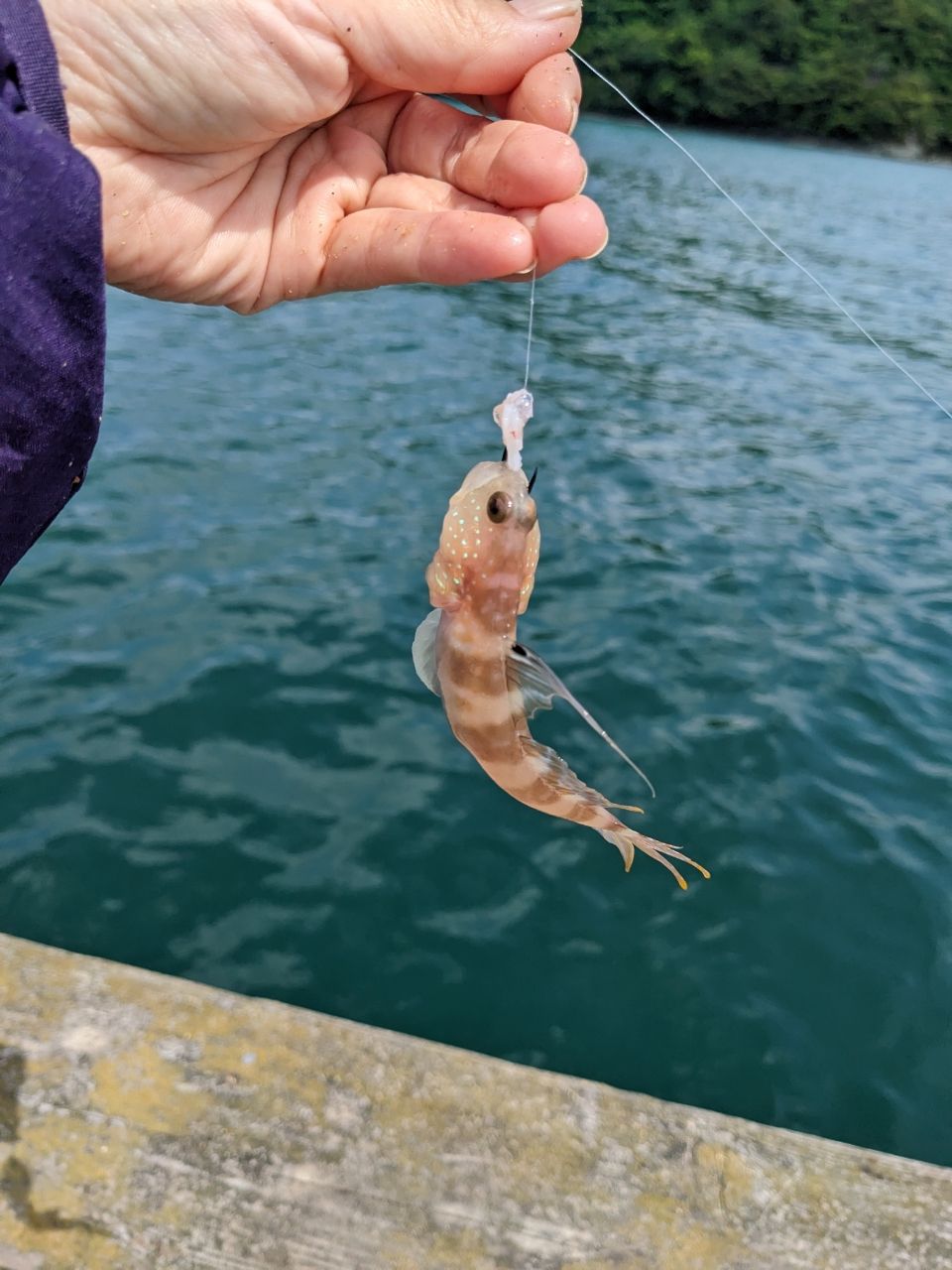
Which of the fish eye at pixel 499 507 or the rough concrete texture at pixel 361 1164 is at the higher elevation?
the fish eye at pixel 499 507

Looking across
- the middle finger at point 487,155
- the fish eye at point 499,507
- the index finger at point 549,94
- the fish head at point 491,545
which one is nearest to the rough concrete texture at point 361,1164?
the fish head at point 491,545

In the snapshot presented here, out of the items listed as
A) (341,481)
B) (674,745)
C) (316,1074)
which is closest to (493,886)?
(674,745)

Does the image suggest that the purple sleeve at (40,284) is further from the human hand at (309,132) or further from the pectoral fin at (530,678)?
the pectoral fin at (530,678)

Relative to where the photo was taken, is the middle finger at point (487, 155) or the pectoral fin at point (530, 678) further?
the middle finger at point (487, 155)

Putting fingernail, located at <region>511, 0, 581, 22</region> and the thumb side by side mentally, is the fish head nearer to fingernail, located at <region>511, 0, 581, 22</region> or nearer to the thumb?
the thumb

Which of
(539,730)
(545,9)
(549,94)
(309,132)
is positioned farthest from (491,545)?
(539,730)

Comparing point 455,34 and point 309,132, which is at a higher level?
point 455,34

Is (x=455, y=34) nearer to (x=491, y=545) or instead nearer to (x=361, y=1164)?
(x=491, y=545)

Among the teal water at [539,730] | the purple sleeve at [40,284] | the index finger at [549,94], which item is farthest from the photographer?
the teal water at [539,730]
